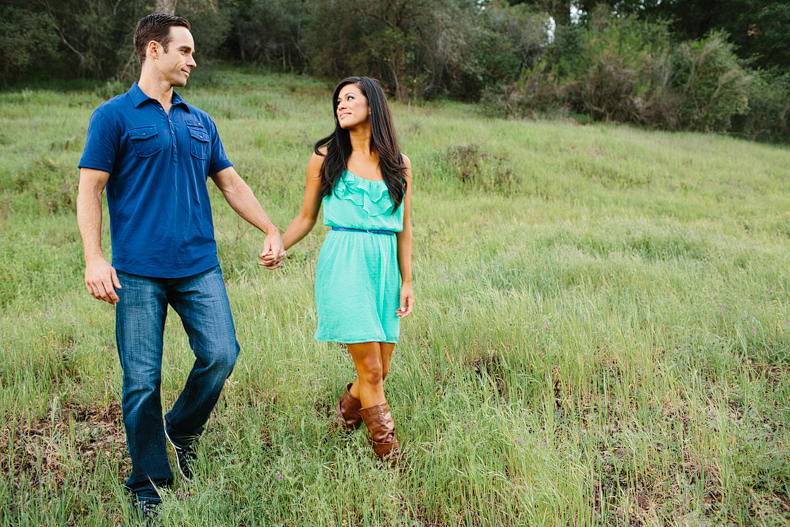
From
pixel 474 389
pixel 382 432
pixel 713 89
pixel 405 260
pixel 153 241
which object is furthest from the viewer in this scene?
pixel 713 89

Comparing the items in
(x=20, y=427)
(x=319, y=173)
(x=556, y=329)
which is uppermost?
(x=319, y=173)

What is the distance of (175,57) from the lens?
242 cm

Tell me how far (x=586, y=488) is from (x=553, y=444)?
38cm

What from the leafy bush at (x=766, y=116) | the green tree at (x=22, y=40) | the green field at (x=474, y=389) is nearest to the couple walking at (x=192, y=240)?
the green field at (x=474, y=389)

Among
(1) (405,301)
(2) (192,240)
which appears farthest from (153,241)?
(1) (405,301)

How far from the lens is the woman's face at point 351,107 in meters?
2.62

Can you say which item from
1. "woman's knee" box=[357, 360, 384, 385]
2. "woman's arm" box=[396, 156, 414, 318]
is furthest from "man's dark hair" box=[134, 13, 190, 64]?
"woman's knee" box=[357, 360, 384, 385]

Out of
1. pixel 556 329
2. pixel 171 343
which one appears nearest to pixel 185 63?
pixel 171 343

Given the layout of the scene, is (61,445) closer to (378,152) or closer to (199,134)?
(199,134)

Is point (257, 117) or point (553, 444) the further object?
point (257, 117)

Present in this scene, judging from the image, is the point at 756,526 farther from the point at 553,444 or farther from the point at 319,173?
Result: the point at 319,173

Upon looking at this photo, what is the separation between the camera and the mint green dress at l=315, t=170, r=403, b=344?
250 cm

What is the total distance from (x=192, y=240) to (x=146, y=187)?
0.32m

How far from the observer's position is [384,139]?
2672 mm
